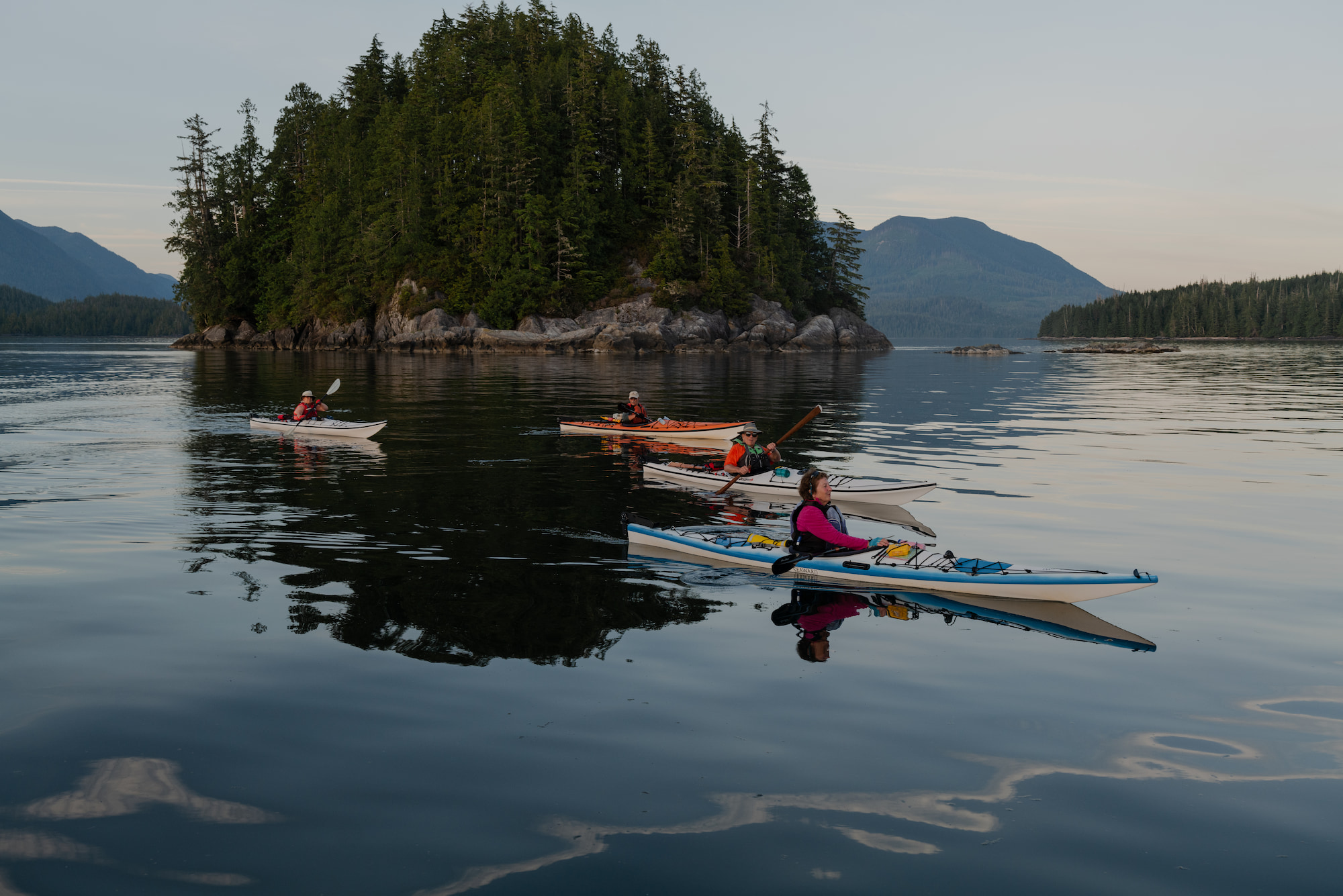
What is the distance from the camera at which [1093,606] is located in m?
11.5

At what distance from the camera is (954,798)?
6.34 meters

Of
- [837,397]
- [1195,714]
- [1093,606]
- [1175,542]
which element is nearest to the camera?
[1195,714]

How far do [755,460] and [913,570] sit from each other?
27.0 ft

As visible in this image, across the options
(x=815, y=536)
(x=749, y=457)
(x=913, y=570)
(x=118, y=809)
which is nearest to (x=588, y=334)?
(x=749, y=457)

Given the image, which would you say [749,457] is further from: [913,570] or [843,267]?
Answer: [843,267]

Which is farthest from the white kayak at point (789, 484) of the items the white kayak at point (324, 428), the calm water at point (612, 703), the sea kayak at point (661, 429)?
the white kayak at point (324, 428)

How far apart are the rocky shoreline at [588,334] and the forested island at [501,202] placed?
89 cm

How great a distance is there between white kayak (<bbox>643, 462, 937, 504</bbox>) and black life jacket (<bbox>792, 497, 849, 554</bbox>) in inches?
182

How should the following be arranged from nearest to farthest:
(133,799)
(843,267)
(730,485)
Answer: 1. (133,799)
2. (730,485)
3. (843,267)

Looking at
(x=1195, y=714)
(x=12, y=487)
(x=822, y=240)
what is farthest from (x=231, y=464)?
(x=822, y=240)

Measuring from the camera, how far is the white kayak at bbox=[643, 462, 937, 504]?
1719 cm

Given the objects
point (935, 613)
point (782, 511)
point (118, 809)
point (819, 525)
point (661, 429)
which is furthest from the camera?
point (661, 429)

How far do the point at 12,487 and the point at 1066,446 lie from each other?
90.0 feet

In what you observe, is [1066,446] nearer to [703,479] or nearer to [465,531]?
[703,479]
